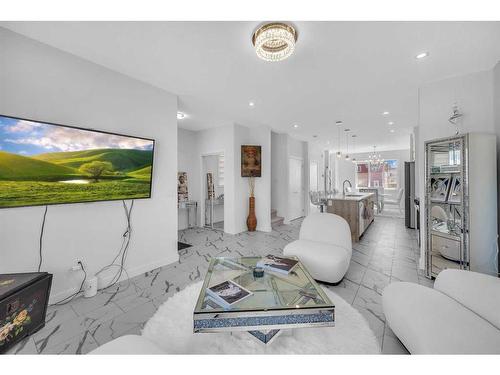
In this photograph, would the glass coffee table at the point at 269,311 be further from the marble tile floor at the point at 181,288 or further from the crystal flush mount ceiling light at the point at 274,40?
the crystal flush mount ceiling light at the point at 274,40

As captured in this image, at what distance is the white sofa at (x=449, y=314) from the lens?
3.62ft

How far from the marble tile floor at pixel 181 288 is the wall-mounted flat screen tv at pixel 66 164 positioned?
1.10m

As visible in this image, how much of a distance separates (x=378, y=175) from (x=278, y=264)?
10.2 metres

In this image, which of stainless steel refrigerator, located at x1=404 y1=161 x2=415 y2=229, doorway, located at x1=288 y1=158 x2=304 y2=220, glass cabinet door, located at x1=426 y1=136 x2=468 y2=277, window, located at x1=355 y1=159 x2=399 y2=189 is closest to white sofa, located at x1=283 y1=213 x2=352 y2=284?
glass cabinet door, located at x1=426 y1=136 x2=468 y2=277

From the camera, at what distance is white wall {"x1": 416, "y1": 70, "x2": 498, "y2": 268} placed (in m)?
2.53

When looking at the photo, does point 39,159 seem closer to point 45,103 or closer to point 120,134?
point 45,103

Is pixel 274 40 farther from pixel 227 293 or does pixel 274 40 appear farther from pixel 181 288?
pixel 181 288

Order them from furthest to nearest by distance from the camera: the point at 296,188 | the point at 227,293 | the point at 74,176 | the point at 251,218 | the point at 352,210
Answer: the point at 296,188
the point at 251,218
the point at 352,210
the point at 74,176
the point at 227,293

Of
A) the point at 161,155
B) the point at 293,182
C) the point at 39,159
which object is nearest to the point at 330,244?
the point at 161,155

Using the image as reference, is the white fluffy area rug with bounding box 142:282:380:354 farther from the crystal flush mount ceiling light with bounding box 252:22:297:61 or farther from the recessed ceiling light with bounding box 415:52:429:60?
the recessed ceiling light with bounding box 415:52:429:60

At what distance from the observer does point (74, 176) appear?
213cm

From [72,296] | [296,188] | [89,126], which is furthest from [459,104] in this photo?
[72,296]

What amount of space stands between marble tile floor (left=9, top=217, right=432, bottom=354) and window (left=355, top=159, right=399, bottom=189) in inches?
251
